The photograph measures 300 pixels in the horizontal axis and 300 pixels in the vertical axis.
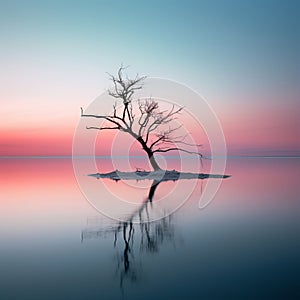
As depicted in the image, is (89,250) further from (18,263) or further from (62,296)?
(62,296)

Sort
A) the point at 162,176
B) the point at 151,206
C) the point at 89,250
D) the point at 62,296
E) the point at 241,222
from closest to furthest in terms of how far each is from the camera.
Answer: the point at 62,296
the point at 89,250
the point at 241,222
the point at 151,206
the point at 162,176

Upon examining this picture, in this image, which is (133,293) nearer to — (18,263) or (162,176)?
(18,263)

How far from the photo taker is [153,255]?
5.80 metres

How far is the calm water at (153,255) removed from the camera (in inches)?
172

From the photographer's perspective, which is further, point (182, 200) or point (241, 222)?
point (182, 200)

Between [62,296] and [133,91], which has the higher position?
[133,91]

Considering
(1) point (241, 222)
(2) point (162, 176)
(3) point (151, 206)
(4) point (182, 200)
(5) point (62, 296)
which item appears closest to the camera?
(5) point (62, 296)

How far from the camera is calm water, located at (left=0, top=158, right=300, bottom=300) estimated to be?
4.37 metres

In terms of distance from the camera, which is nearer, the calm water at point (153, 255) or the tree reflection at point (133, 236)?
the calm water at point (153, 255)

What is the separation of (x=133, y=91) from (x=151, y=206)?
47.3 feet

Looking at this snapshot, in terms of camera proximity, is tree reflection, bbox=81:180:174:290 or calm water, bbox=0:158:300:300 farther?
tree reflection, bbox=81:180:174:290

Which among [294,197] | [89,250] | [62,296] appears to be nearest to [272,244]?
[89,250]

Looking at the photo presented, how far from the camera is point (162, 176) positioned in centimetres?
2364

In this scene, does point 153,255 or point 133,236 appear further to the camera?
Answer: point 133,236
